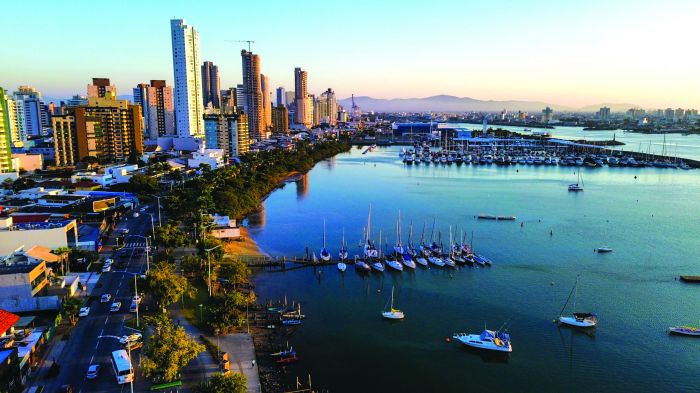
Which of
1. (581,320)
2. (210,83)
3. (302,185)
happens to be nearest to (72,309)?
(581,320)

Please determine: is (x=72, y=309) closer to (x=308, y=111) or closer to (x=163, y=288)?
(x=163, y=288)

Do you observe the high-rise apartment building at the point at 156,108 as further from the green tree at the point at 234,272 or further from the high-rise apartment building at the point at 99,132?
the green tree at the point at 234,272

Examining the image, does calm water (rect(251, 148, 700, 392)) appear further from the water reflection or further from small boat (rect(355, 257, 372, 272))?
the water reflection

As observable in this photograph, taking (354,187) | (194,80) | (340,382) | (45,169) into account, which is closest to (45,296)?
(340,382)

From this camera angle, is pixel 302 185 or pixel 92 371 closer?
pixel 92 371

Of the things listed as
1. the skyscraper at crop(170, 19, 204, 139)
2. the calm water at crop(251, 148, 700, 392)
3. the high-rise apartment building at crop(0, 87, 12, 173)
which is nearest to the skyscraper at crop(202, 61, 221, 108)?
the skyscraper at crop(170, 19, 204, 139)

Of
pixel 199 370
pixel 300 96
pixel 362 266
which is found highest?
pixel 300 96

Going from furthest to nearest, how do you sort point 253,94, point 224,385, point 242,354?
point 253,94, point 242,354, point 224,385
